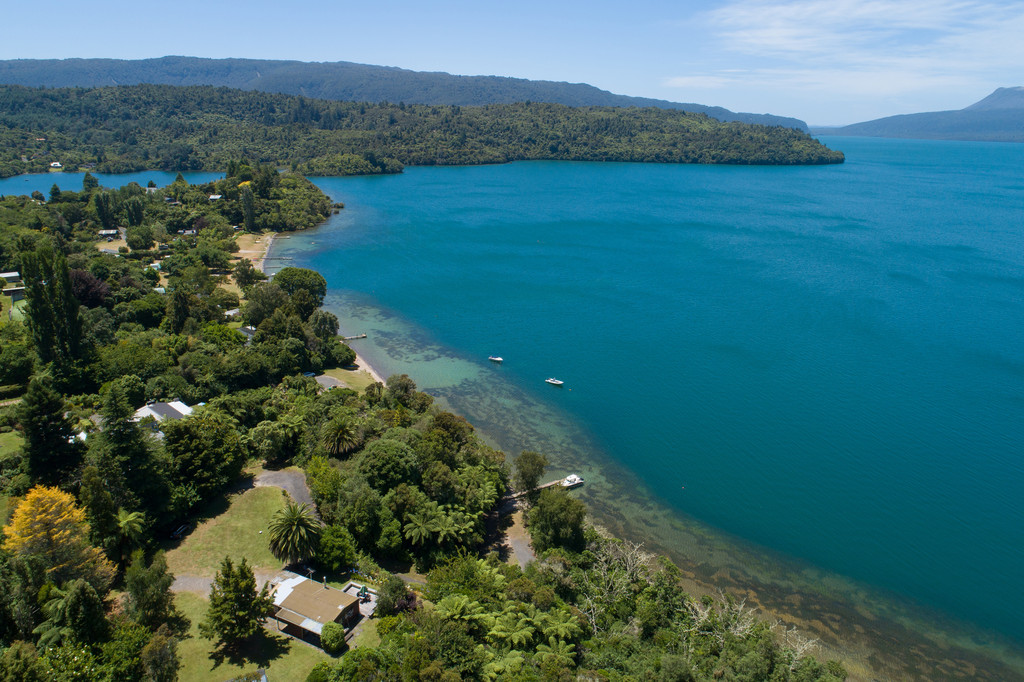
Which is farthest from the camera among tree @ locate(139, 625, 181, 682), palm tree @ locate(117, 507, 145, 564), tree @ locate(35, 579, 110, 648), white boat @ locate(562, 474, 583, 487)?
white boat @ locate(562, 474, 583, 487)

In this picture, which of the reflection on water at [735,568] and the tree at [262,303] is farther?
the tree at [262,303]

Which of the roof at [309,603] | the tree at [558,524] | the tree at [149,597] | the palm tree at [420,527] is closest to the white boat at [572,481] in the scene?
the tree at [558,524]

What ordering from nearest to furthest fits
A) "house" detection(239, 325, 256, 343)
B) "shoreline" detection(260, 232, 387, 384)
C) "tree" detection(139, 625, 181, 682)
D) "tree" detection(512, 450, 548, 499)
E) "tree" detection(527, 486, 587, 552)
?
"tree" detection(139, 625, 181, 682) < "tree" detection(527, 486, 587, 552) < "tree" detection(512, 450, 548, 499) < "shoreline" detection(260, 232, 387, 384) < "house" detection(239, 325, 256, 343)

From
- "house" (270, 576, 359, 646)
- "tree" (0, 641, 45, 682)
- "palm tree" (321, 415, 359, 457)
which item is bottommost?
"house" (270, 576, 359, 646)

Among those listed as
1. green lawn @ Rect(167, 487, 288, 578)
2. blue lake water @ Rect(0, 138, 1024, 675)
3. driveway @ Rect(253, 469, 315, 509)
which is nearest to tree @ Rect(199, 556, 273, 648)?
green lawn @ Rect(167, 487, 288, 578)

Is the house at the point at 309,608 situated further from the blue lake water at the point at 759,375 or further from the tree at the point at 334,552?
the blue lake water at the point at 759,375

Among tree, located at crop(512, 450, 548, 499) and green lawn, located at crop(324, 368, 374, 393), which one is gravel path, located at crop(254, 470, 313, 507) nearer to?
tree, located at crop(512, 450, 548, 499)
